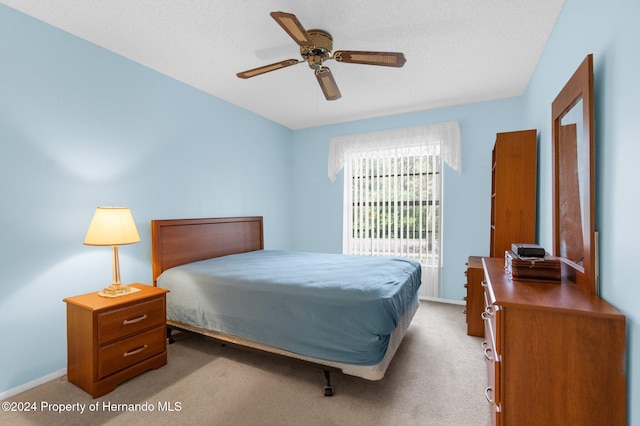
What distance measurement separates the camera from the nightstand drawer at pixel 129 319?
6.67ft

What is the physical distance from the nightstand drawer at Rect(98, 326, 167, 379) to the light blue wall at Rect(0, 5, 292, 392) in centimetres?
62

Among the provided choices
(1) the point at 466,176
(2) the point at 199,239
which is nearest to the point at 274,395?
(2) the point at 199,239

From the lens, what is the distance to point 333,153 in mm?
4812

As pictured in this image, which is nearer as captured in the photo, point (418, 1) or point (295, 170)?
point (418, 1)

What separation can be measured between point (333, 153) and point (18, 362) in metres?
4.17

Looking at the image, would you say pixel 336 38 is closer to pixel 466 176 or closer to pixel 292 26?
pixel 292 26

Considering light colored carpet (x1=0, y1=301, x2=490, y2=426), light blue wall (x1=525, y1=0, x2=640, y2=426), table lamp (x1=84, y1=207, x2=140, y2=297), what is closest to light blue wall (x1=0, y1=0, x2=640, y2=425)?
light blue wall (x1=525, y1=0, x2=640, y2=426)

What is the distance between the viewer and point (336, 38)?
239 cm

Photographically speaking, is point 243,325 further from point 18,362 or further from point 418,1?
point 418,1

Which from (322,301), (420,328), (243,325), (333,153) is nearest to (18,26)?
(243,325)

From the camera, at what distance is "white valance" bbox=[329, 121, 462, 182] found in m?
3.99

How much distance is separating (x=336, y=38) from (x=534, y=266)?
218 centimetres

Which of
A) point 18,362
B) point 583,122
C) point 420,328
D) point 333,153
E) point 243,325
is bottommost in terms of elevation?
point 420,328

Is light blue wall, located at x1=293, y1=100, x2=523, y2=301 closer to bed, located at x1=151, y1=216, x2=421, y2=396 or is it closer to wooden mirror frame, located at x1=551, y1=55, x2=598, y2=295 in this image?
bed, located at x1=151, y1=216, x2=421, y2=396
